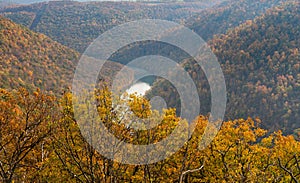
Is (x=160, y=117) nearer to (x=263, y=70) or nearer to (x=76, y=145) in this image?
(x=76, y=145)

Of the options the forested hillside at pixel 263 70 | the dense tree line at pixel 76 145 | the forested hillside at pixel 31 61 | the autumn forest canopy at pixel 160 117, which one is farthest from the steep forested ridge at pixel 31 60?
the dense tree line at pixel 76 145

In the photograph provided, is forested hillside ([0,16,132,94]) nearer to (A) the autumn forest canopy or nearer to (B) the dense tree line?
(A) the autumn forest canopy

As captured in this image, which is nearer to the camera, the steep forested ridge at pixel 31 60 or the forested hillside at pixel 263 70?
the steep forested ridge at pixel 31 60

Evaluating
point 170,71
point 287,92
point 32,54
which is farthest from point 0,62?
point 287,92

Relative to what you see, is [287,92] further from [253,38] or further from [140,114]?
[140,114]

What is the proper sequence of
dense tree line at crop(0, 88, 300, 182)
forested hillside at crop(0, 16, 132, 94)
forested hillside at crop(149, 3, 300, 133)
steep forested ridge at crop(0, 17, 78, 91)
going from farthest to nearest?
forested hillside at crop(149, 3, 300, 133) → steep forested ridge at crop(0, 17, 78, 91) → forested hillside at crop(0, 16, 132, 94) → dense tree line at crop(0, 88, 300, 182)

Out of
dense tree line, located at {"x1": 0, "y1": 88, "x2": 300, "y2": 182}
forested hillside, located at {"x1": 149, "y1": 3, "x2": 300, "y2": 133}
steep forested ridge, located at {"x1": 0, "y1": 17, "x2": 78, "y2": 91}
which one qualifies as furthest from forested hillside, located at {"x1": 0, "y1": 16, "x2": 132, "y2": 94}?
dense tree line, located at {"x1": 0, "y1": 88, "x2": 300, "y2": 182}

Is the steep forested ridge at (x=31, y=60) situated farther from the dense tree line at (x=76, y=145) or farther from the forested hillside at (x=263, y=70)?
the dense tree line at (x=76, y=145)
